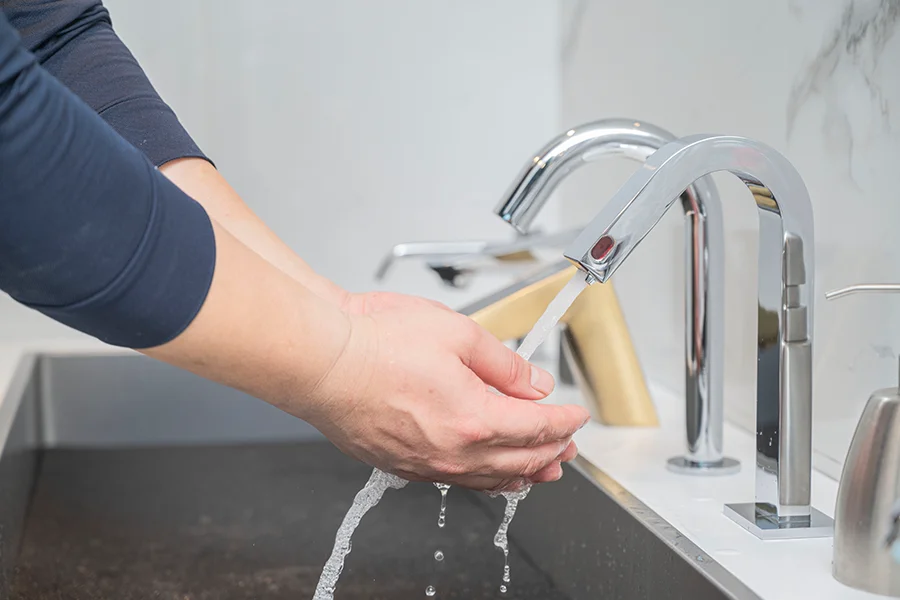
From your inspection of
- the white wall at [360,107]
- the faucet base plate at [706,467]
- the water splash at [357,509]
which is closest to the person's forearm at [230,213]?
the water splash at [357,509]

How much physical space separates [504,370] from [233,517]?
0.52 metres

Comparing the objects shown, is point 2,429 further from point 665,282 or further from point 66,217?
point 665,282

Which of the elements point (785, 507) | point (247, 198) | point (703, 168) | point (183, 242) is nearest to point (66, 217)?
point (183, 242)

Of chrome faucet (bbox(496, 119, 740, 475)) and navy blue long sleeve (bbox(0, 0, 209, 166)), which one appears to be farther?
navy blue long sleeve (bbox(0, 0, 209, 166))

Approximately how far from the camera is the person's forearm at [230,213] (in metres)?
0.79

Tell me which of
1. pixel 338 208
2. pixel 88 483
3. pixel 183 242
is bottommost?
pixel 88 483

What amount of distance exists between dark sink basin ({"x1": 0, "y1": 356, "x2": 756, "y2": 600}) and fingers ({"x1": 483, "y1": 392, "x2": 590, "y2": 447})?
109mm

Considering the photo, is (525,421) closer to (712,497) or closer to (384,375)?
(384,375)

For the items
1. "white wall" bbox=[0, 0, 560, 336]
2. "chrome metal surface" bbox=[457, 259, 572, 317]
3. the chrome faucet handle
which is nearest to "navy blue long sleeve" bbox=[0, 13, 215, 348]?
"chrome metal surface" bbox=[457, 259, 572, 317]

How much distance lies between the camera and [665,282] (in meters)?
1.18

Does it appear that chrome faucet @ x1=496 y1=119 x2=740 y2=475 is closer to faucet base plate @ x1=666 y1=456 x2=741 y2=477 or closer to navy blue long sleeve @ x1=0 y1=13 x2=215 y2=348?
faucet base plate @ x1=666 y1=456 x2=741 y2=477

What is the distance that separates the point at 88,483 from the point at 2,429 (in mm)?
262

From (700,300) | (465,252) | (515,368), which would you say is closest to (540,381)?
(515,368)

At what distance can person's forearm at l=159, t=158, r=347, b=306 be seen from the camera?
2.61ft
